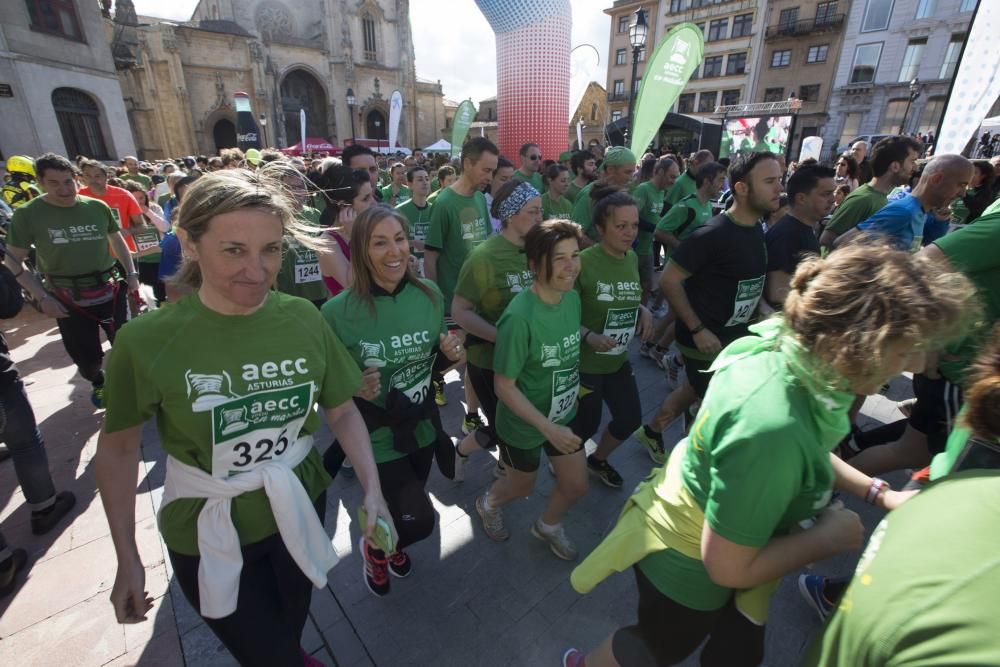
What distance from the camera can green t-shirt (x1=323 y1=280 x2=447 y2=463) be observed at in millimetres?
2182

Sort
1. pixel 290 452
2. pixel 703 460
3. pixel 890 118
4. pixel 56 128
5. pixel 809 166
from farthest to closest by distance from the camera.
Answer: pixel 890 118 → pixel 56 128 → pixel 809 166 → pixel 290 452 → pixel 703 460

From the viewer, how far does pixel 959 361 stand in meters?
2.24

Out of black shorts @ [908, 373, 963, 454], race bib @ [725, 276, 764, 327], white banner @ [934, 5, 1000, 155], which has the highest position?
white banner @ [934, 5, 1000, 155]

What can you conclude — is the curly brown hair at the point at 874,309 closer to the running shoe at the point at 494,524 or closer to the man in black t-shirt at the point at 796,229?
the running shoe at the point at 494,524

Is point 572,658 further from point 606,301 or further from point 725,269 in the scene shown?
point 725,269

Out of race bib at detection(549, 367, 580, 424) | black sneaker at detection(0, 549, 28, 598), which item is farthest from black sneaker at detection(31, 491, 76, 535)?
race bib at detection(549, 367, 580, 424)

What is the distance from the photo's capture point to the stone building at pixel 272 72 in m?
32.5

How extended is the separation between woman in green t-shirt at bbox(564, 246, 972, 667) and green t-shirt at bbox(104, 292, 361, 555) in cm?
129

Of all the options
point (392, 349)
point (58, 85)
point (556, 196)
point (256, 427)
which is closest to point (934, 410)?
point (392, 349)

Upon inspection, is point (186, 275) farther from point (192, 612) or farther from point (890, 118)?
point (890, 118)

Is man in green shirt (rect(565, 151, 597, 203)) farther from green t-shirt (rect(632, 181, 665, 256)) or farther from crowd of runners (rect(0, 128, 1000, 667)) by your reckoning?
crowd of runners (rect(0, 128, 1000, 667))

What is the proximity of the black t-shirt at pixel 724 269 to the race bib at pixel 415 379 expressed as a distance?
1.89 m

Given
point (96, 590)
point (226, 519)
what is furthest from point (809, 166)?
point (96, 590)

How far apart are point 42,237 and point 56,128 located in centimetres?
1837
